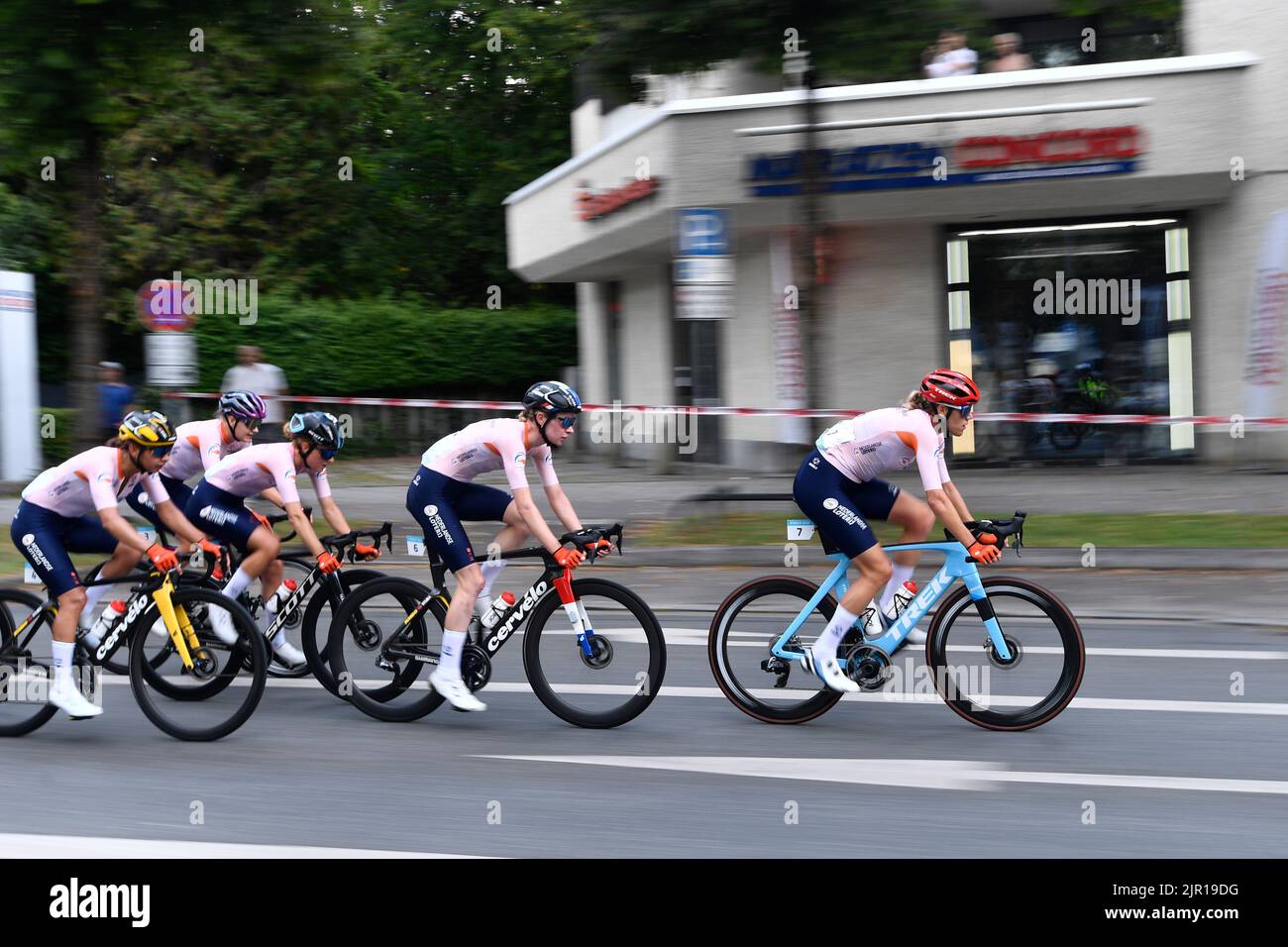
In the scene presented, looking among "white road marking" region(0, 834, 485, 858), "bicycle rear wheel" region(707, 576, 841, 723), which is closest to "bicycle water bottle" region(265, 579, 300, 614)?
"bicycle rear wheel" region(707, 576, 841, 723)

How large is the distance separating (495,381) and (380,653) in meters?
23.2

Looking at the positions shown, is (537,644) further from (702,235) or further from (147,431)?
(702,235)

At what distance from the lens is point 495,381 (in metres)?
30.3

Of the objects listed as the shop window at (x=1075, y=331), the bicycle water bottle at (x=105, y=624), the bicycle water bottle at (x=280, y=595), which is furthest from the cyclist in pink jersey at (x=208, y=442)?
the shop window at (x=1075, y=331)

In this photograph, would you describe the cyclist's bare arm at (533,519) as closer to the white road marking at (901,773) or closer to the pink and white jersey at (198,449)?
the white road marking at (901,773)

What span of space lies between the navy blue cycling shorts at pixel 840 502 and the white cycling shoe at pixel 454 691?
193 cm

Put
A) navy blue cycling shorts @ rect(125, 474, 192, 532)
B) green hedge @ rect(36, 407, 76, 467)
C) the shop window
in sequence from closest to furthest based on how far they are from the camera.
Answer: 1. navy blue cycling shorts @ rect(125, 474, 192, 532)
2. the shop window
3. green hedge @ rect(36, 407, 76, 467)

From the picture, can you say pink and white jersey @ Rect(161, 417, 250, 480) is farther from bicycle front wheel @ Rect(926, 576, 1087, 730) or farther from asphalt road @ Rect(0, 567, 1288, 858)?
bicycle front wheel @ Rect(926, 576, 1087, 730)

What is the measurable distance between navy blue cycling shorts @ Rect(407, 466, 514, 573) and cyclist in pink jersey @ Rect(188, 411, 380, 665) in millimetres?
775

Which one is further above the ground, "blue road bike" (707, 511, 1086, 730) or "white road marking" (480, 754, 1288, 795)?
"blue road bike" (707, 511, 1086, 730)

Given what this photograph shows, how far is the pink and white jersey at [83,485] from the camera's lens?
6.97 m

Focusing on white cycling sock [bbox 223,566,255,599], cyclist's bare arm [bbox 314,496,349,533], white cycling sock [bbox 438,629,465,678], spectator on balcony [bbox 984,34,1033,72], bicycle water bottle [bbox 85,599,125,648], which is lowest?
white cycling sock [bbox 438,629,465,678]

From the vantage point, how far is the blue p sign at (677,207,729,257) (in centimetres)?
1317

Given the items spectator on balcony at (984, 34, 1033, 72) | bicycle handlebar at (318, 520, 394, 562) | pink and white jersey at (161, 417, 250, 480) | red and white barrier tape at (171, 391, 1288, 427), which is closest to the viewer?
bicycle handlebar at (318, 520, 394, 562)
